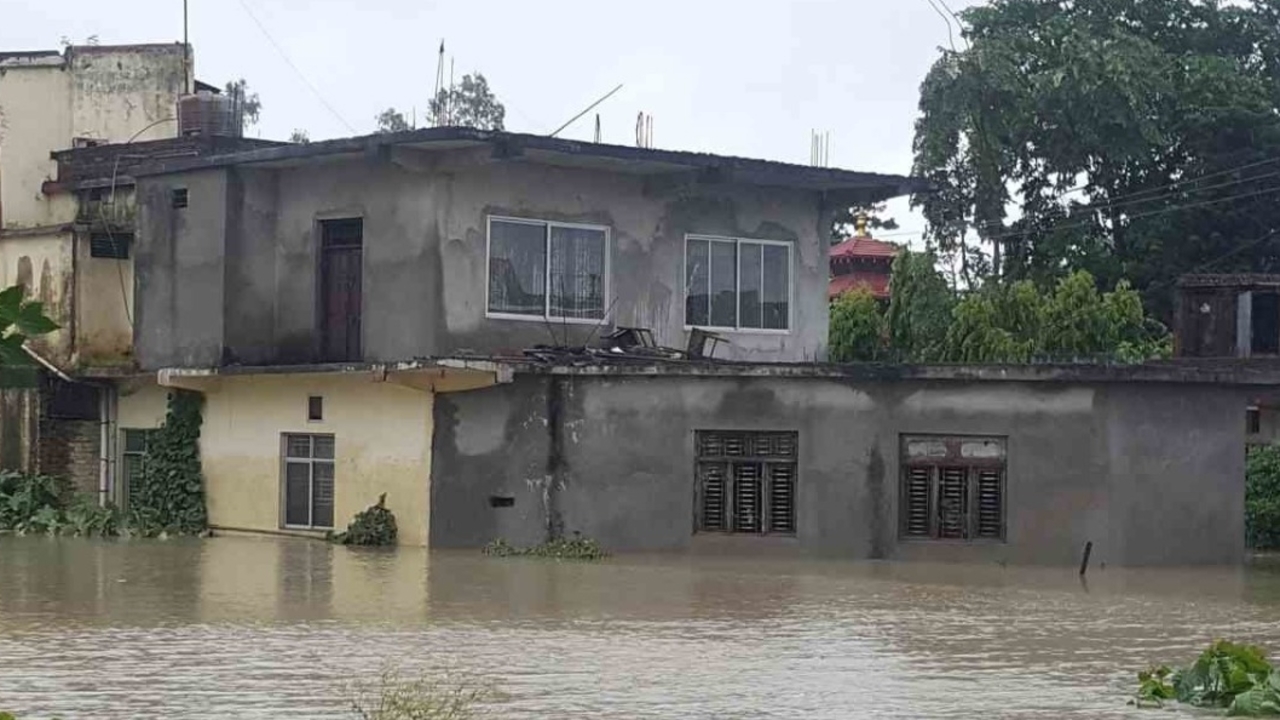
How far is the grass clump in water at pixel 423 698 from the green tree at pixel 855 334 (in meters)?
26.3

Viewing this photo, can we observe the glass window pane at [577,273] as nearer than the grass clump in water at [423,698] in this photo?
No

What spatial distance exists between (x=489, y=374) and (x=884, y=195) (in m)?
7.99

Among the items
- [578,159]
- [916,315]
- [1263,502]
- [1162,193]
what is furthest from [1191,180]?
[578,159]

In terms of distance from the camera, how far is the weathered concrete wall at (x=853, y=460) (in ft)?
82.5

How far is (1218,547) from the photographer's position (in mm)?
25844

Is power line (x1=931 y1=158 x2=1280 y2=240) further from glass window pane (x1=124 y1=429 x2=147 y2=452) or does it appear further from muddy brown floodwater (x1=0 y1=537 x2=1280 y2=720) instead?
glass window pane (x1=124 y1=429 x2=147 y2=452)

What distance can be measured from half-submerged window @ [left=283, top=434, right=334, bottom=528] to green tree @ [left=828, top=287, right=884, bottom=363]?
1357 centimetres

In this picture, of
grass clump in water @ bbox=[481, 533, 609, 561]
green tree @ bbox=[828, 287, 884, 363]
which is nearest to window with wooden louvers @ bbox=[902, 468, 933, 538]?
grass clump in water @ bbox=[481, 533, 609, 561]

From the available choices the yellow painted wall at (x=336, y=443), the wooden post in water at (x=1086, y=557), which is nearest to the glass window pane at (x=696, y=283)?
the yellow painted wall at (x=336, y=443)

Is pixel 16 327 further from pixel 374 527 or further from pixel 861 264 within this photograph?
pixel 861 264

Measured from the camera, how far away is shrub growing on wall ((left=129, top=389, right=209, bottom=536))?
30.0 meters

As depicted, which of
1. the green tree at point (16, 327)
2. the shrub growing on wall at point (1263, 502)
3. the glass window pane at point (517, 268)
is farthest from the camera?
the shrub growing on wall at point (1263, 502)

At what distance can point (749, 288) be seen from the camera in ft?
100.0

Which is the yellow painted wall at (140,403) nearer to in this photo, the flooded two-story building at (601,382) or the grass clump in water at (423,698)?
the flooded two-story building at (601,382)
